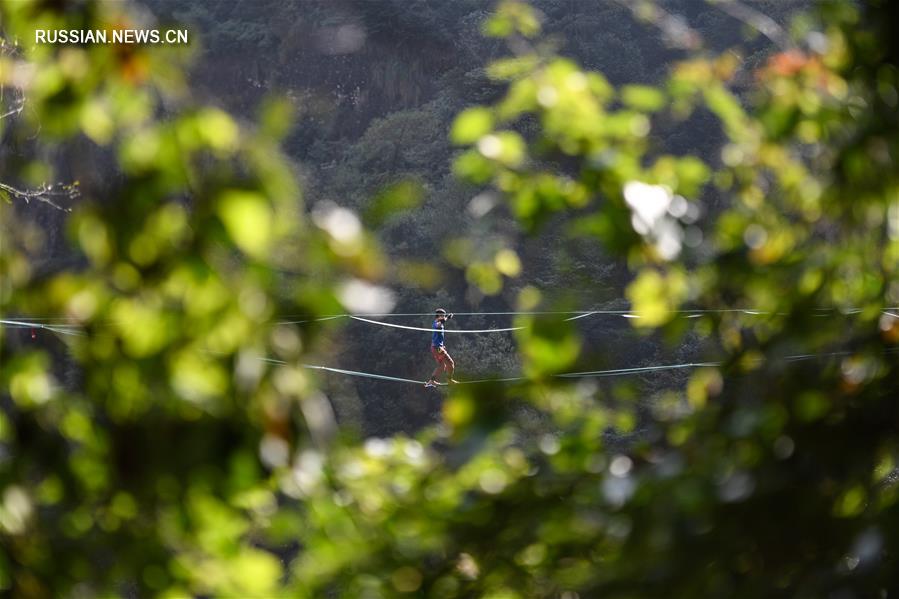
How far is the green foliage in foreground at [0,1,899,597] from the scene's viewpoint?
64 centimetres

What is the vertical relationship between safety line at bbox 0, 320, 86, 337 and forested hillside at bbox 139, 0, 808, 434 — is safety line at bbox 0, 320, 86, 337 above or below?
above

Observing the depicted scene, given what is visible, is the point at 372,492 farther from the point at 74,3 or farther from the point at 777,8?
the point at 777,8

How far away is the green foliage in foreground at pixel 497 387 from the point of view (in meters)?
0.64

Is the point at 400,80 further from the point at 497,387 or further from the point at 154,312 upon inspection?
the point at 154,312

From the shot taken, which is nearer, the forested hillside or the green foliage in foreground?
the green foliage in foreground

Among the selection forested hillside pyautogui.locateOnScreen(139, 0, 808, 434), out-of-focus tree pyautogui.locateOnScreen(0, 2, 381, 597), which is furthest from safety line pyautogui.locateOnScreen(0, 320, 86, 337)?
forested hillside pyautogui.locateOnScreen(139, 0, 808, 434)

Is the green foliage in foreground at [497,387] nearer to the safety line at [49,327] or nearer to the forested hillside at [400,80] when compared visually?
the safety line at [49,327]

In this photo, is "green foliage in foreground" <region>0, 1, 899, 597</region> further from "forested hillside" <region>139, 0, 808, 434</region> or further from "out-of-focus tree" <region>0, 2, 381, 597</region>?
"forested hillside" <region>139, 0, 808, 434</region>

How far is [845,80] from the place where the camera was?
35.6 inches

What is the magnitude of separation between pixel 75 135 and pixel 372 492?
0.34m

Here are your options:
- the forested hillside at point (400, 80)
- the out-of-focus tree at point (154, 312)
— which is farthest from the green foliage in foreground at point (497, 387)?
the forested hillside at point (400, 80)

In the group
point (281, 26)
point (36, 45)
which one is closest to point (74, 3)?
point (36, 45)

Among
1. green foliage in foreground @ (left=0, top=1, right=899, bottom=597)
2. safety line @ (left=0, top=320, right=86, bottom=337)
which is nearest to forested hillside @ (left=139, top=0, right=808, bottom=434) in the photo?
green foliage in foreground @ (left=0, top=1, right=899, bottom=597)

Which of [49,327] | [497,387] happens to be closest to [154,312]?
[49,327]
